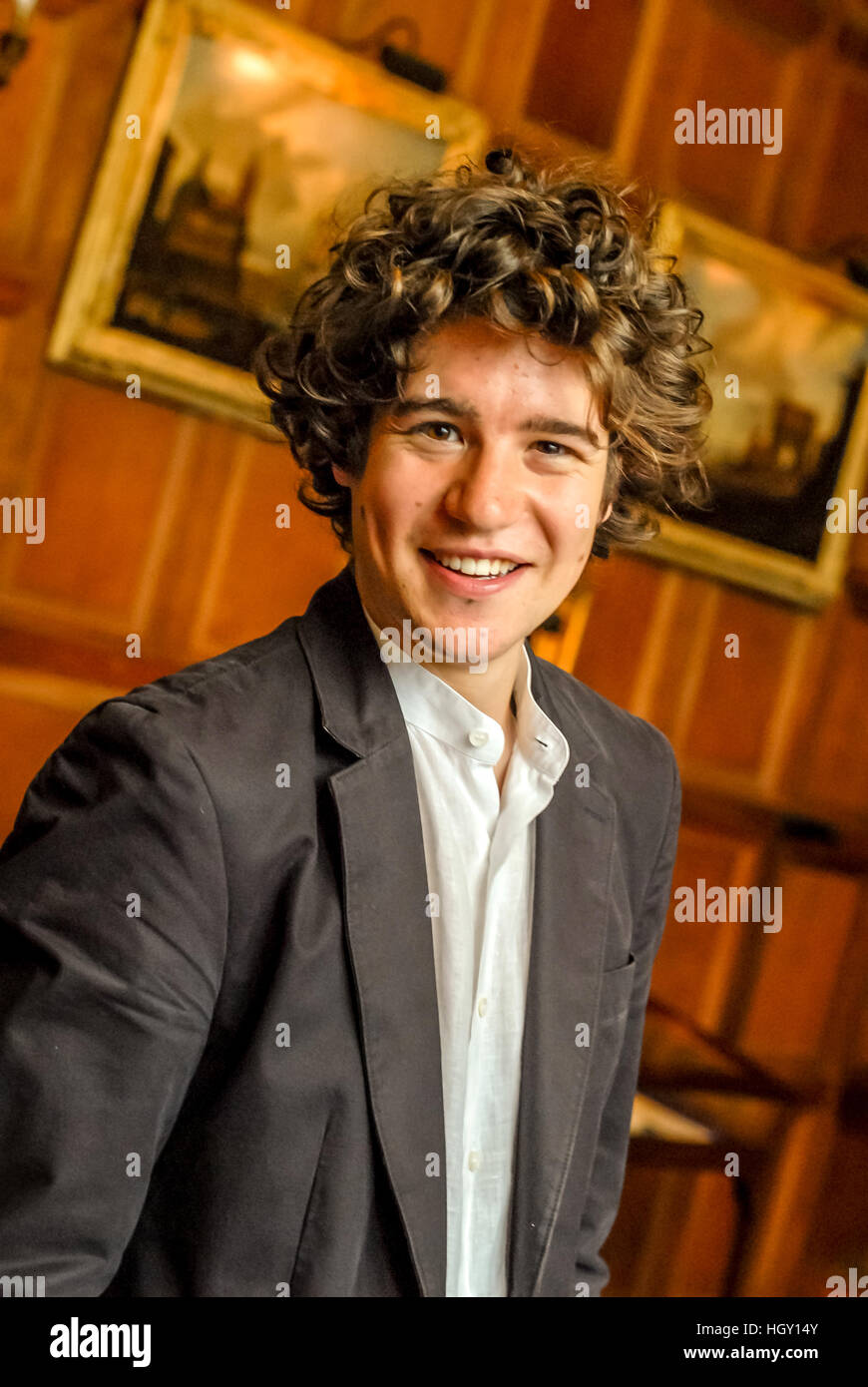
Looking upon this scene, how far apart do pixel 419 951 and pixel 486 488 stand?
19.6 inches

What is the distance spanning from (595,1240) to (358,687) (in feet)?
2.75

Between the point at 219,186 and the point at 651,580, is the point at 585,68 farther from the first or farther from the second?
the point at 651,580

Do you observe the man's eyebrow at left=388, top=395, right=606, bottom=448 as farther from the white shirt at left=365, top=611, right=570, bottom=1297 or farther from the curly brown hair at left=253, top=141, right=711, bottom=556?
the white shirt at left=365, top=611, right=570, bottom=1297

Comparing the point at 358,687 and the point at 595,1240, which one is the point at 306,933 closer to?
the point at 358,687

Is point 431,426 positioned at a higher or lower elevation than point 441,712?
higher

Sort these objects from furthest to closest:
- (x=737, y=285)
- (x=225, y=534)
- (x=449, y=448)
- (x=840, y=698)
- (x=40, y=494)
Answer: (x=840, y=698) → (x=737, y=285) → (x=225, y=534) → (x=40, y=494) → (x=449, y=448)

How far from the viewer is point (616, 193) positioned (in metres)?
1.69

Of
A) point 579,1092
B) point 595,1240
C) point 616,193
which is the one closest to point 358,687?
point 579,1092

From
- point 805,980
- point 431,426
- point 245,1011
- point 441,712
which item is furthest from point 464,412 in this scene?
point 805,980

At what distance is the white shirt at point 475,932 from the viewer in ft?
4.90

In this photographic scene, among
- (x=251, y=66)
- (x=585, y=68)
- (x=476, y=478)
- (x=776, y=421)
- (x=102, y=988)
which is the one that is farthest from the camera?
(x=776, y=421)

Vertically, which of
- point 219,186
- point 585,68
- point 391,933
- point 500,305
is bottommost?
point 391,933

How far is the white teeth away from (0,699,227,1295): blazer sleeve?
372mm

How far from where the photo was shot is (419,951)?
144cm
